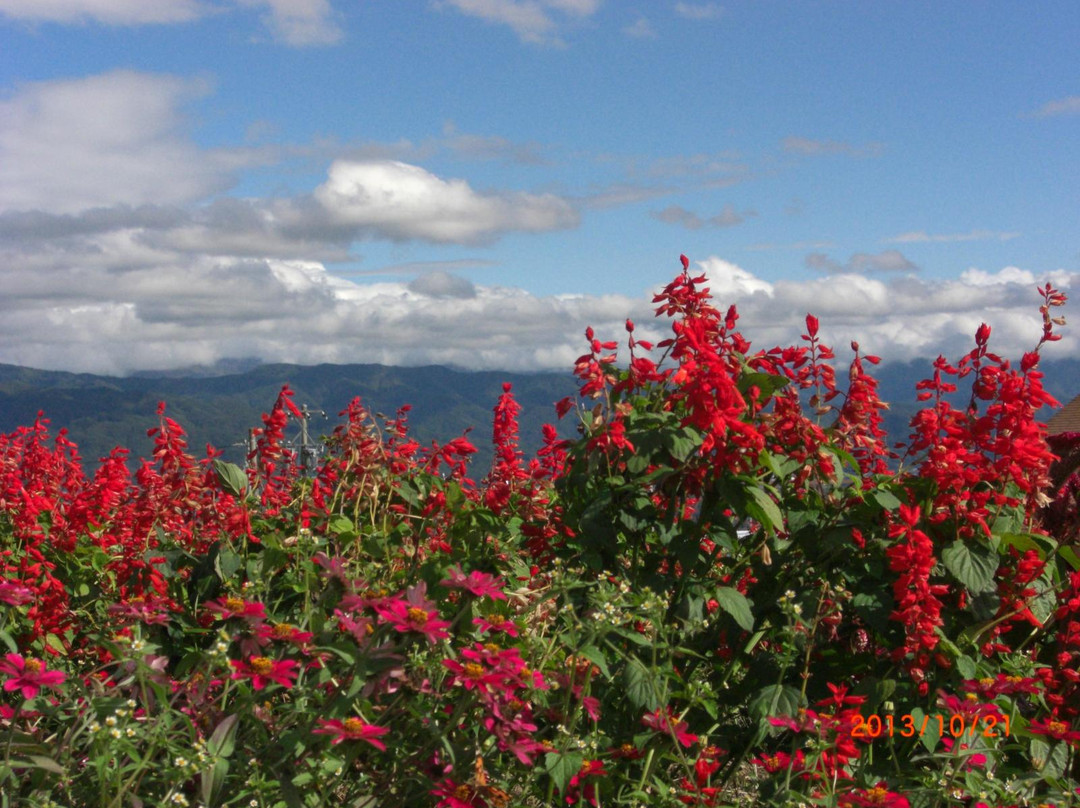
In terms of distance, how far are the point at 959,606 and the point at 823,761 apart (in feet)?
2.45

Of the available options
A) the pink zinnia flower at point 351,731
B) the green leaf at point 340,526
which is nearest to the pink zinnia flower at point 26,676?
the pink zinnia flower at point 351,731

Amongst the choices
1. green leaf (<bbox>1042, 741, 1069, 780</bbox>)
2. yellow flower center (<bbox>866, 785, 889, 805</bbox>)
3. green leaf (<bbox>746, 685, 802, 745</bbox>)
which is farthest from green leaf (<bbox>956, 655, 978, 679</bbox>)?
yellow flower center (<bbox>866, 785, 889, 805</bbox>)

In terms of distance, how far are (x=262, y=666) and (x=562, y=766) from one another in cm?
80

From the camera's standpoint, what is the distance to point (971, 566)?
9.50 ft

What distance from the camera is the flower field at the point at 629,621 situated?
2.31 m

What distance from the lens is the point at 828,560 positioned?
10.4ft

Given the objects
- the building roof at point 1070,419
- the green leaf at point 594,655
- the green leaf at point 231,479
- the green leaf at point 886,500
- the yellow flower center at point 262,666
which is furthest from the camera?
the building roof at point 1070,419

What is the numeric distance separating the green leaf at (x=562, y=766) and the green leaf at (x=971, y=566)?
4.32 ft

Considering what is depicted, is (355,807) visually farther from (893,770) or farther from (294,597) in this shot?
(893,770)

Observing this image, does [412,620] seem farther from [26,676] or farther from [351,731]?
[26,676]

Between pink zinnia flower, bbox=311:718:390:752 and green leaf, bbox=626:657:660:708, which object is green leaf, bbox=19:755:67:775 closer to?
pink zinnia flower, bbox=311:718:390:752

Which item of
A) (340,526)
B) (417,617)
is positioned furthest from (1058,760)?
(340,526)

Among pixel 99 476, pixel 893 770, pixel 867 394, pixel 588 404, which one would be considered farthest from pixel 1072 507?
pixel 99 476

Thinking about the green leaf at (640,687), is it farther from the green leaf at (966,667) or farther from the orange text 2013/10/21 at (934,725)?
the green leaf at (966,667)
